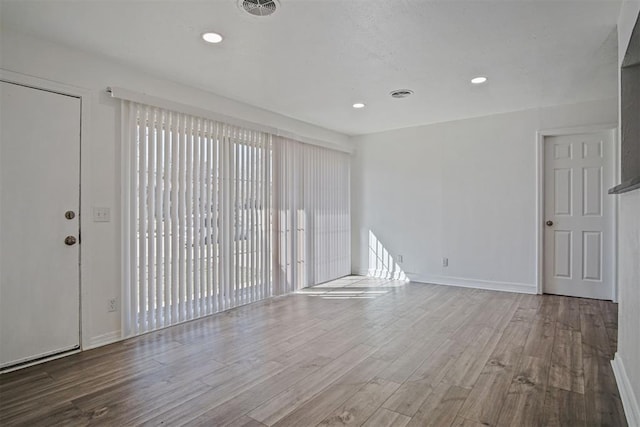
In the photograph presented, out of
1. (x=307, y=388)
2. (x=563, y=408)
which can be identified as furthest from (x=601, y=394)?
(x=307, y=388)

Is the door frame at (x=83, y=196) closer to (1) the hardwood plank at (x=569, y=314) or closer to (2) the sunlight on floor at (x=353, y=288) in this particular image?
(2) the sunlight on floor at (x=353, y=288)

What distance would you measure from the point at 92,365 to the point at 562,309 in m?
4.67

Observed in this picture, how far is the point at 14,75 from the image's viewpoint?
253cm

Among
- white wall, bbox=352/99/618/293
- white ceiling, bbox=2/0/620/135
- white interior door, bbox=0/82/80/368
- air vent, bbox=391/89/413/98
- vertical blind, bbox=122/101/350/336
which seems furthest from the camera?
white wall, bbox=352/99/618/293

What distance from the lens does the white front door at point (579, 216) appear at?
427cm

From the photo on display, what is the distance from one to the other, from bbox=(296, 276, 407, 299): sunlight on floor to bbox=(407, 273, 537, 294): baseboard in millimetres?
325

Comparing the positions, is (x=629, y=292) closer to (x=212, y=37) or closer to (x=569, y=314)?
(x=569, y=314)

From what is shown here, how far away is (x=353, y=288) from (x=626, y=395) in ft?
11.1

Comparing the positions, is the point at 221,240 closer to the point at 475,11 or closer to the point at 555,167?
the point at 475,11

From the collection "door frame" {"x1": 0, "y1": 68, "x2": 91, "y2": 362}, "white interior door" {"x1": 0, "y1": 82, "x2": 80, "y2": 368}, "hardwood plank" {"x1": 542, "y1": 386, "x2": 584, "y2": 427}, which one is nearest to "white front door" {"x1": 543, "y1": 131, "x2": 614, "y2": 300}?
"hardwood plank" {"x1": 542, "y1": 386, "x2": 584, "y2": 427}

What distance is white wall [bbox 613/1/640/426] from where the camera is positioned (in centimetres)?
184

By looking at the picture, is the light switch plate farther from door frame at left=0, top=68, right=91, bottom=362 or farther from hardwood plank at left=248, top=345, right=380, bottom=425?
hardwood plank at left=248, top=345, right=380, bottom=425

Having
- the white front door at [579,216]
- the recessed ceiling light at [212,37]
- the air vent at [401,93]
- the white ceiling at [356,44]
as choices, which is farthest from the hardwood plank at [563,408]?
the recessed ceiling light at [212,37]

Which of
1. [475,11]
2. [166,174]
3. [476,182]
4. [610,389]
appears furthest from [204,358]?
[476,182]
